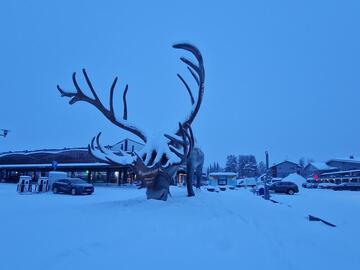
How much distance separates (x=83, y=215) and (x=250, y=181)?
52287 mm

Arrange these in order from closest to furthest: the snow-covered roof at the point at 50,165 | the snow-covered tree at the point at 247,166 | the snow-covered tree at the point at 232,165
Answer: the snow-covered roof at the point at 50,165
the snow-covered tree at the point at 247,166
the snow-covered tree at the point at 232,165

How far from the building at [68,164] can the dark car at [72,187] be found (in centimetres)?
1494

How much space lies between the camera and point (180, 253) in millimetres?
5336

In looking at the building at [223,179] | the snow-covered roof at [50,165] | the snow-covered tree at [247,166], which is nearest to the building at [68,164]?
the snow-covered roof at [50,165]

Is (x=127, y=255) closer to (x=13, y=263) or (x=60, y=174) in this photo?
(x=13, y=263)

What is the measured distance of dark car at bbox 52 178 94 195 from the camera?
25.3m

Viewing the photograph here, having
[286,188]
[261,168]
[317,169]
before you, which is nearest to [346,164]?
[317,169]

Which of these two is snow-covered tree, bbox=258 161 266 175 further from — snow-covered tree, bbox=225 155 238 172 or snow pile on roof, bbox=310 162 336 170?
snow pile on roof, bbox=310 162 336 170

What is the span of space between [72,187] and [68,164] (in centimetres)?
2083

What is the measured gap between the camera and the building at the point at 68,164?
45188 millimetres

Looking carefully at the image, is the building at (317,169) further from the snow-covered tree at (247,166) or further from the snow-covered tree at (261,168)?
the snow-covered tree at (261,168)

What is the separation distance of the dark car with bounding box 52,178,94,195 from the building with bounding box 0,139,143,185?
14.9 metres

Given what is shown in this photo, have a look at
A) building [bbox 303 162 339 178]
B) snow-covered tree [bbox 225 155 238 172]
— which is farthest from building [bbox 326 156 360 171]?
snow-covered tree [bbox 225 155 238 172]

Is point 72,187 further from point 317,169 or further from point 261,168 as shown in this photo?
point 261,168
